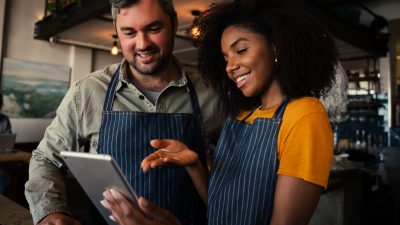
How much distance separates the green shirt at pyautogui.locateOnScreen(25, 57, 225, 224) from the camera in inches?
53.7

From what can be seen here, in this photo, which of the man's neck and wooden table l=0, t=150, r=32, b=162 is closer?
the man's neck

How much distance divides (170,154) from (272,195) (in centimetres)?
35

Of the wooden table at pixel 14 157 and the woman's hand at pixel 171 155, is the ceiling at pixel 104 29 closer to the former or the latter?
the wooden table at pixel 14 157

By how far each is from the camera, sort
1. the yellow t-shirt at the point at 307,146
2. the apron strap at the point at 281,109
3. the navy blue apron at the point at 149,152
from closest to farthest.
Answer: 1. the yellow t-shirt at the point at 307,146
2. the apron strap at the point at 281,109
3. the navy blue apron at the point at 149,152

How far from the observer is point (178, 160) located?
111 centimetres

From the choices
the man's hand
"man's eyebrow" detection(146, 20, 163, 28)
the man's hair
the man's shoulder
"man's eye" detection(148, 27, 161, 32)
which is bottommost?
the man's hand

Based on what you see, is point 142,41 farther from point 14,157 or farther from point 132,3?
point 14,157

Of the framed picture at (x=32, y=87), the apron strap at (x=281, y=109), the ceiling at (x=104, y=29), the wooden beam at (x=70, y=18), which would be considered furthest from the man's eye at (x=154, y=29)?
the framed picture at (x=32, y=87)

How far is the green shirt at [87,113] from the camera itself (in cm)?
136

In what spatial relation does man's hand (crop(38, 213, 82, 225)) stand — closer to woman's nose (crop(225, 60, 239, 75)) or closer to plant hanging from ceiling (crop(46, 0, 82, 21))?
woman's nose (crop(225, 60, 239, 75))

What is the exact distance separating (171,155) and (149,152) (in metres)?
0.29

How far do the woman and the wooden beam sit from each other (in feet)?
11.6

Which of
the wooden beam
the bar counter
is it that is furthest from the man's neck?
the wooden beam

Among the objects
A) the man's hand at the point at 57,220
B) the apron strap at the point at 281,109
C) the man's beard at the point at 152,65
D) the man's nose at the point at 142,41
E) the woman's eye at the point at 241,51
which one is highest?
the man's nose at the point at 142,41
